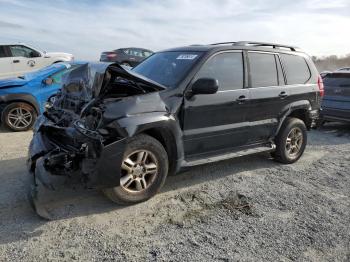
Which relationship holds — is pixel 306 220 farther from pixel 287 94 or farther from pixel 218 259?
pixel 287 94

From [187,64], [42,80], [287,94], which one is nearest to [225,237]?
[187,64]

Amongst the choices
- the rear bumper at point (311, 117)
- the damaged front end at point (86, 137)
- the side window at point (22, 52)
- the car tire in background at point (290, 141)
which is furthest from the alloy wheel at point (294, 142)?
the side window at point (22, 52)

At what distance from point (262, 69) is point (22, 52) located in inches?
445

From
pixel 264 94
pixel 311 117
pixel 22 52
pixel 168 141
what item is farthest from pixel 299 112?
pixel 22 52

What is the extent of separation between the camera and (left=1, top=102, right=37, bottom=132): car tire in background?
7371mm

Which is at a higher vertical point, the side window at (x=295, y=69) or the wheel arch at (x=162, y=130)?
the side window at (x=295, y=69)

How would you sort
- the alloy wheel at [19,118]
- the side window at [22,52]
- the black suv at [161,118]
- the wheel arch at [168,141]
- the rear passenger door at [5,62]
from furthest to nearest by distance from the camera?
1. the side window at [22,52]
2. the rear passenger door at [5,62]
3. the alloy wheel at [19,118]
4. the wheel arch at [168,141]
5. the black suv at [161,118]

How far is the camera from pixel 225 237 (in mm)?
3475

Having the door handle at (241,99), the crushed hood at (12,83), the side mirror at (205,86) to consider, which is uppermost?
the side mirror at (205,86)

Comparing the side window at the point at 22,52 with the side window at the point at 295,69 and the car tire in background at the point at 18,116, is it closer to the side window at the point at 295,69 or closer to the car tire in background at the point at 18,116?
the car tire in background at the point at 18,116

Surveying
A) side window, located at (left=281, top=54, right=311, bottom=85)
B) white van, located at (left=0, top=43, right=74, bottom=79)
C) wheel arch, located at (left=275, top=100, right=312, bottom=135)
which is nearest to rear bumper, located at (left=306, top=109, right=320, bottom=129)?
wheel arch, located at (left=275, top=100, right=312, bottom=135)

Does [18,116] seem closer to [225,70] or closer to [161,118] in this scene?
[161,118]

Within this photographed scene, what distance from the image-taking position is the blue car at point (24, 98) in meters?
7.36

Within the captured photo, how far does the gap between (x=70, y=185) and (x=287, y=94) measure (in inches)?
139
